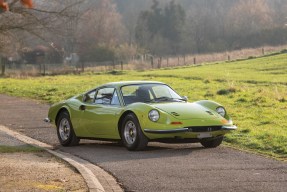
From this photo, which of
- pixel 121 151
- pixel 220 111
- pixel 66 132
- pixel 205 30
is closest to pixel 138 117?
pixel 121 151

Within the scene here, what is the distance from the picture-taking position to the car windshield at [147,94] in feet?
41.6

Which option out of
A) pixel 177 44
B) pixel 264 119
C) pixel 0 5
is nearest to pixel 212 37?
pixel 177 44

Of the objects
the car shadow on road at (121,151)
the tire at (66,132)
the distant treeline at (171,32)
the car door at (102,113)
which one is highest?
the distant treeline at (171,32)

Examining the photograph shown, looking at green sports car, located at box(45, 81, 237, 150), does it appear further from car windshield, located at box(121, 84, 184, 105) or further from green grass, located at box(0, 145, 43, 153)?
green grass, located at box(0, 145, 43, 153)

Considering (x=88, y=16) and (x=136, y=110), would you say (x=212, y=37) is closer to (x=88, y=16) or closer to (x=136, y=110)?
(x=88, y=16)

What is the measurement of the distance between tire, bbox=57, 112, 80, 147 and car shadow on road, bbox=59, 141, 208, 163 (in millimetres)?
208

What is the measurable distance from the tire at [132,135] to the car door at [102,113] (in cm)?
26

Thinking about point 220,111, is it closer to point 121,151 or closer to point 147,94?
point 147,94

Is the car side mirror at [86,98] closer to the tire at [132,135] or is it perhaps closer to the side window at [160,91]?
the side window at [160,91]

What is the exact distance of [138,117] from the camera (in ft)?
38.5

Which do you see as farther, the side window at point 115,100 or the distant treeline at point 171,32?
the distant treeline at point 171,32

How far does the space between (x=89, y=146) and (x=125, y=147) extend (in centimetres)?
126

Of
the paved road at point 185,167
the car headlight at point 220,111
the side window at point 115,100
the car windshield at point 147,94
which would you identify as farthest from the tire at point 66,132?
the car headlight at point 220,111

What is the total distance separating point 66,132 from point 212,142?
3.31 m
